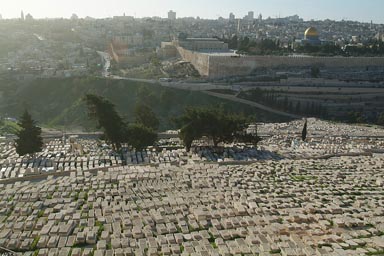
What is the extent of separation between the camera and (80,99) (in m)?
36.0

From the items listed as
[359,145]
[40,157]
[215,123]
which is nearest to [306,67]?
[359,145]

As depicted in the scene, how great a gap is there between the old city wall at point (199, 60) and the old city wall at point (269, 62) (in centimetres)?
82

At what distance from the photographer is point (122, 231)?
33.3ft

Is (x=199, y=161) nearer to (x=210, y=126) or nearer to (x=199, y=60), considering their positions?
(x=210, y=126)

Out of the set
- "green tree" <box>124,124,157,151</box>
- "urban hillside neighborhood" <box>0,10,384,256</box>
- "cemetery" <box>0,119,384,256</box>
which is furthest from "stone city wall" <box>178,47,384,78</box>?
"cemetery" <box>0,119,384,256</box>

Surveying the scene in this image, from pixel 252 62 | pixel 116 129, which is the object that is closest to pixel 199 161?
Result: pixel 116 129

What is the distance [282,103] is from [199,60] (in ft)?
36.1

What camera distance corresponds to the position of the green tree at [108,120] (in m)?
20.0

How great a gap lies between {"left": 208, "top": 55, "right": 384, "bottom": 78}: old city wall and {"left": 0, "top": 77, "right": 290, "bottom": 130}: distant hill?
18.8ft

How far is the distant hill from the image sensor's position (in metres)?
33.9

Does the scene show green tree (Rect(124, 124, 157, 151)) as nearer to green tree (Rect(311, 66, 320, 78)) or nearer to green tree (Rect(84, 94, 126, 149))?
green tree (Rect(84, 94, 126, 149))

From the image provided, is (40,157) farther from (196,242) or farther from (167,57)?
(167,57)

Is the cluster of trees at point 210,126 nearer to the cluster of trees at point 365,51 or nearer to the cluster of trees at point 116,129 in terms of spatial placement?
the cluster of trees at point 116,129

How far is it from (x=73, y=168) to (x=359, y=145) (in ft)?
48.8
